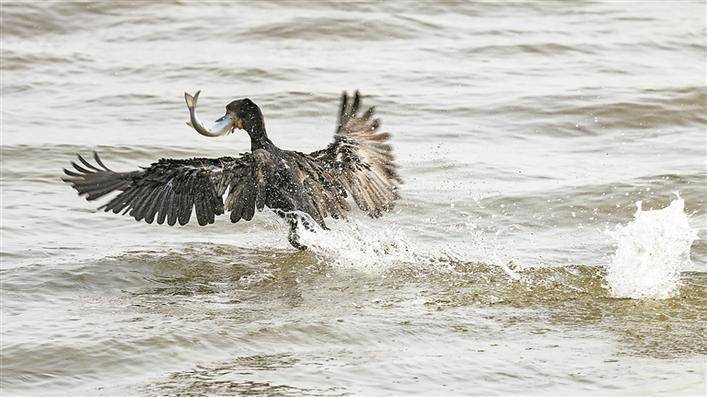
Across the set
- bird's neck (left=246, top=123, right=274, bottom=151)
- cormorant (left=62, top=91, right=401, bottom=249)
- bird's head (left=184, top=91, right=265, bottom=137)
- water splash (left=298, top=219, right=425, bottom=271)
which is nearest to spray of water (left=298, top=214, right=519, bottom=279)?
water splash (left=298, top=219, right=425, bottom=271)

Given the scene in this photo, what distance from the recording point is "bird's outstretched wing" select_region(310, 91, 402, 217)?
8.76 meters

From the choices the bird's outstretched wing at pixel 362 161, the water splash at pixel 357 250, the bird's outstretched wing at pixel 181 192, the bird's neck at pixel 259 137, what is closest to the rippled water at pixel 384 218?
Result: the water splash at pixel 357 250

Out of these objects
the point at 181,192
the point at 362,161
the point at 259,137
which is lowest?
the point at 181,192

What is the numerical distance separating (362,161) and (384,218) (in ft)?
3.50

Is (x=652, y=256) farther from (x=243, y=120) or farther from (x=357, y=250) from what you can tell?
(x=243, y=120)

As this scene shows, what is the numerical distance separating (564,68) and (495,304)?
285 inches

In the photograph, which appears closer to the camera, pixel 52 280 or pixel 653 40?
pixel 52 280

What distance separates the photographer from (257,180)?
8328mm

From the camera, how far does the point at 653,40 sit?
1538cm

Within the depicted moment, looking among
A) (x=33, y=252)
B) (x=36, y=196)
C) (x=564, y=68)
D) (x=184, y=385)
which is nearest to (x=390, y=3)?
(x=564, y=68)

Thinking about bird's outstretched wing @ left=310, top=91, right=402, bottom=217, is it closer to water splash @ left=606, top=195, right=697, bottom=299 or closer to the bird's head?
the bird's head

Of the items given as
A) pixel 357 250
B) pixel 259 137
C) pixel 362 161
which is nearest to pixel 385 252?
pixel 357 250

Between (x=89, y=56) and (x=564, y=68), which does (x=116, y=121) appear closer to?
(x=89, y=56)

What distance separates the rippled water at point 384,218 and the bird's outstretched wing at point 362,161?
299 millimetres
